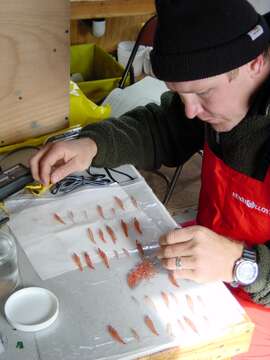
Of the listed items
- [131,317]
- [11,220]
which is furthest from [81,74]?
[131,317]

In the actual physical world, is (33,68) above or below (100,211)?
above

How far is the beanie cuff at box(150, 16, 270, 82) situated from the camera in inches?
30.0

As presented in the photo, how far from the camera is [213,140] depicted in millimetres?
1053

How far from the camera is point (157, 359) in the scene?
680 millimetres

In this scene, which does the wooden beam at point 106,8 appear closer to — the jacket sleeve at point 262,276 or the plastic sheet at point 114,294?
the plastic sheet at point 114,294

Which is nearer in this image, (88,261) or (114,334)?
(114,334)

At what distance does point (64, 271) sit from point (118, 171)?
1.13ft

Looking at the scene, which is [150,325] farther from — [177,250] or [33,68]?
[33,68]

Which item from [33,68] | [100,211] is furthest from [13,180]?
[33,68]

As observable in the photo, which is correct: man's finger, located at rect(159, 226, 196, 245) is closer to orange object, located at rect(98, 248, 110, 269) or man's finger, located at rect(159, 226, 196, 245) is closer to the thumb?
orange object, located at rect(98, 248, 110, 269)

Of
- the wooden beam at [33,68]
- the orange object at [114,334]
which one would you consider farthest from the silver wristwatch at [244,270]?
the wooden beam at [33,68]

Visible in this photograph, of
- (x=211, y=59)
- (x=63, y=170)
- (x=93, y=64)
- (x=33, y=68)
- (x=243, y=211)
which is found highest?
(x=211, y=59)

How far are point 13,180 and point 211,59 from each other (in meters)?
0.45

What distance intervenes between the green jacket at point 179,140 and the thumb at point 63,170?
0.07 meters
